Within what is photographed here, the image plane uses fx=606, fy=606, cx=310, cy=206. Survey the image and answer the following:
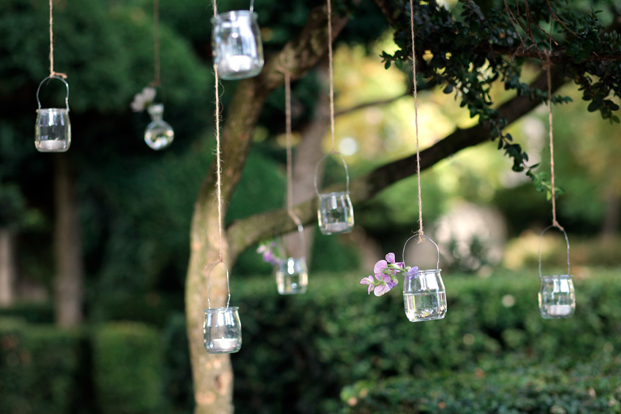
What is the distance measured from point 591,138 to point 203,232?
10294 mm

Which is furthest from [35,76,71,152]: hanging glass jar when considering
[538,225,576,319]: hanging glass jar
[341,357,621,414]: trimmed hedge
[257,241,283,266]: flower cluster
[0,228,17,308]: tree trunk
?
[0,228,17,308]: tree trunk

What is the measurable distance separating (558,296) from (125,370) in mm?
5663

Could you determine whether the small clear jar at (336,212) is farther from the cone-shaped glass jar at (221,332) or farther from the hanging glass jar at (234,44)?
the hanging glass jar at (234,44)

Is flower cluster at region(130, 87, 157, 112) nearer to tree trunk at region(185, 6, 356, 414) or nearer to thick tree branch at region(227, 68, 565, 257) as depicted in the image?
tree trunk at region(185, 6, 356, 414)

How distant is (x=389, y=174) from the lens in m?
3.09

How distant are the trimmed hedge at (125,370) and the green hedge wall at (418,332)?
2.46 metres

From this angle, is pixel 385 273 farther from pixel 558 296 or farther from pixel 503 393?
pixel 503 393

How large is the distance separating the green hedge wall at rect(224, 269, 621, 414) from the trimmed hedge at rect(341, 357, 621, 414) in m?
1.23

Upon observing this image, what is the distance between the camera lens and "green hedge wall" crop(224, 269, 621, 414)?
4863mm

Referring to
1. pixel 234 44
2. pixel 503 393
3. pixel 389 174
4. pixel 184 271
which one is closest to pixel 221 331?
pixel 234 44

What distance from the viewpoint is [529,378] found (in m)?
3.32

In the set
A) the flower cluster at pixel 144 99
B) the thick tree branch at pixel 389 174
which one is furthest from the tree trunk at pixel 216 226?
the flower cluster at pixel 144 99

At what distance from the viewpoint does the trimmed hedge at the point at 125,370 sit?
22.4 ft

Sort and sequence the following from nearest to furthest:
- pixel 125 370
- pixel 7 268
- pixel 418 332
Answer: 1. pixel 418 332
2. pixel 125 370
3. pixel 7 268
